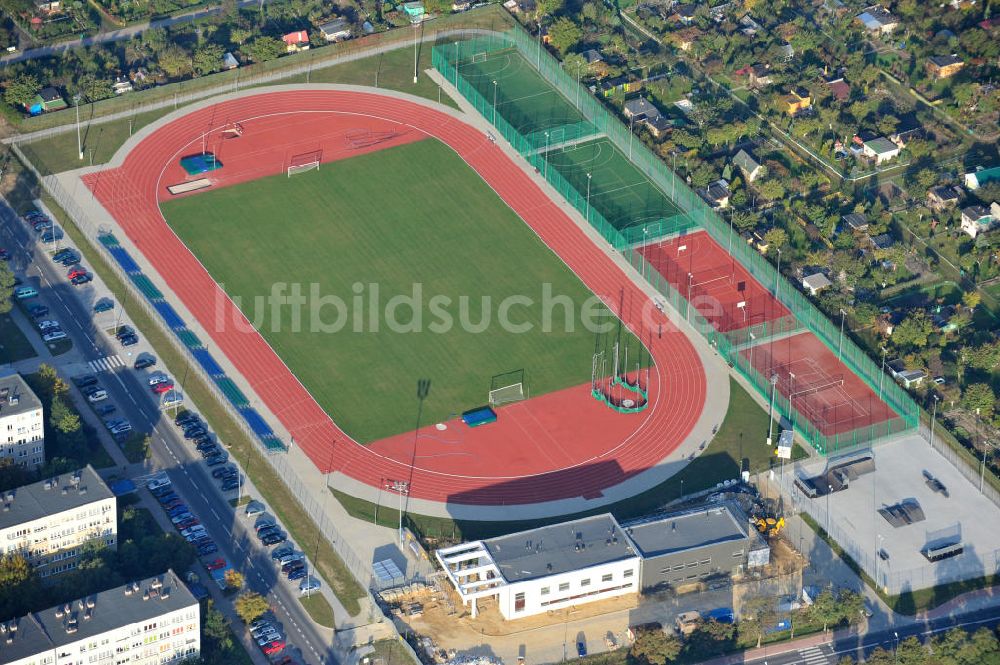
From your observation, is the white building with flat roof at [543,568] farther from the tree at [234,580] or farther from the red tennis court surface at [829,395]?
the red tennis court surface at [829,395]

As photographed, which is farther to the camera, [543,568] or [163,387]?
[163,387]

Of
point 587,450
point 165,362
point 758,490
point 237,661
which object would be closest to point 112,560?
point 237,661

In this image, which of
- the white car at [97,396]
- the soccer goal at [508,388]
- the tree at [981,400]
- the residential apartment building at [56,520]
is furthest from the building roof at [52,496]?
the tree at [981,400]

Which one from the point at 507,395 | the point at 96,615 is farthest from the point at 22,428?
the point at 507,395

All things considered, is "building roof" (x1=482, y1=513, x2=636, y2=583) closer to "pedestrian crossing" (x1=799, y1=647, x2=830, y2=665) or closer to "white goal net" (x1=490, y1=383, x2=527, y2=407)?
"pedestrian crossing" (x1=799, y1=647, x2=830, y2=665)

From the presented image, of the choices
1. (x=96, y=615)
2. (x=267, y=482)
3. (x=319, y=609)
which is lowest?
(x=319, y=609)

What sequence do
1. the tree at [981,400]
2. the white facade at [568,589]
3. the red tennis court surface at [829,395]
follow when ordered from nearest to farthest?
1. the white facade at [568,589]
2. the red tennis court surface at [829,395]
3. the tree at [981,400]

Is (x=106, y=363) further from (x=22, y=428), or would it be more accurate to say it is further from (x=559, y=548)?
(x=559, y=548)

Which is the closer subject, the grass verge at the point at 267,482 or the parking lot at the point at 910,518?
the grass verge at the point at 267,482
